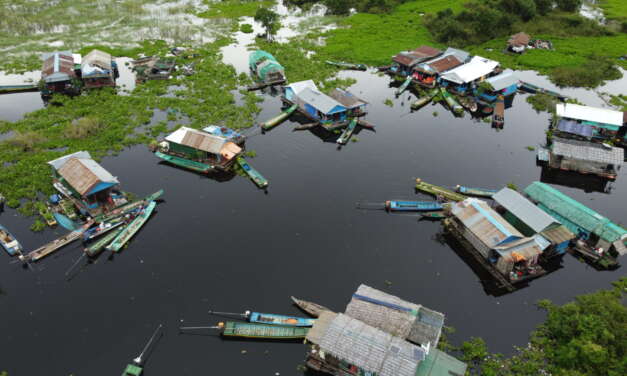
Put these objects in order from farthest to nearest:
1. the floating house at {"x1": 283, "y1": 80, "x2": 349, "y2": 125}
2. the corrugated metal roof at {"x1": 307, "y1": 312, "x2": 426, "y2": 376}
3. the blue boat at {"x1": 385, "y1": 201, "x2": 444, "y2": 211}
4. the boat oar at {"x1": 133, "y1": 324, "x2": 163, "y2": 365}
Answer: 1. the floating house at {"x1": 283, "y1": 80, "x2": 349, "y2": 125}
2. the blue boat at {"x1": 385, "y1": 201, "x2": 444, "y2": 211}
3. the boat oar at {"x1": 133, "y1": 324, "x2": 163, "y2": 365}
4. the corrugated metal roof at {"x1": 307, "y1": 312, "x2": 426, "y2": 376}

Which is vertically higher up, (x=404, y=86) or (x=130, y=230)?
(x=404, y=86)

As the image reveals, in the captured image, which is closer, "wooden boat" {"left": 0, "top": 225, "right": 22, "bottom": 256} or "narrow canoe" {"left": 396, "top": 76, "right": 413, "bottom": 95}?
"wooden boat" {"left": 0, "top": 225, "right": 22, "bottom": 256}

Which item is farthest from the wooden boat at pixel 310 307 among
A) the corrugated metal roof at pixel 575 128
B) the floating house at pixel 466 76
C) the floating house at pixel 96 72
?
the floating house at pixel 96 72

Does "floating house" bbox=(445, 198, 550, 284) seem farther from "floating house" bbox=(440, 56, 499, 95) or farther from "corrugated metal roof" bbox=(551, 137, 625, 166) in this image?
"floating house" bbox=(440, 56, 499, 95)

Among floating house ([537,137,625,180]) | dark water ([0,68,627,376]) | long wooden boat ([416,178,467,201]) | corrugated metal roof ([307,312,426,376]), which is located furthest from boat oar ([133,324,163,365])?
floating house ([537,137,625,180])

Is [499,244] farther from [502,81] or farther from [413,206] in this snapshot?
[502,81]

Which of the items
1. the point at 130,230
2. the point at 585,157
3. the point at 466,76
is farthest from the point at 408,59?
the point at 130,230

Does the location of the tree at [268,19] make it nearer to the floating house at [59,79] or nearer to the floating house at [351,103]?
the floating house at [351,103]
